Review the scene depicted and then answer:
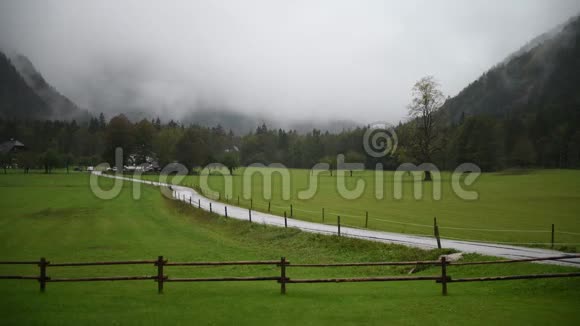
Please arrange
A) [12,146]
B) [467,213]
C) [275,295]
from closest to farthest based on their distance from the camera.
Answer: [275,295], [467,213], [12,146]

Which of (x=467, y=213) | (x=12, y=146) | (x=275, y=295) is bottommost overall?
(x=275, y=295)

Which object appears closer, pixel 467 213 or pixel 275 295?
pixel 275 295

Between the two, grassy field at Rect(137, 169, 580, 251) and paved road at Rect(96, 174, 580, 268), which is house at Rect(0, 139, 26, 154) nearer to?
grassy field at Rect(137, 169, 580, 251)

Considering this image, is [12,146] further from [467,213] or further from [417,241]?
[417,241]

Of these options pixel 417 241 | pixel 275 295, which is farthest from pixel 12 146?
pixel 275 295

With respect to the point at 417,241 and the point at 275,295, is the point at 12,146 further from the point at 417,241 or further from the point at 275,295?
the point at 275,295

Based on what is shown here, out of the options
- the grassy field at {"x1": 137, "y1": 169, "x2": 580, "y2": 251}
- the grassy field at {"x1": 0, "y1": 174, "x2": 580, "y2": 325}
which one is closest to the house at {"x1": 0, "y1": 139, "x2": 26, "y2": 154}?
the grassy field at {"x1": 137, "y1": 169, "x2": 580, "y2": 251}

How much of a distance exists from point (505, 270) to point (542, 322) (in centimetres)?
733

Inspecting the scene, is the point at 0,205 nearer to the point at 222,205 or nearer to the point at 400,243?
the point at 222,205

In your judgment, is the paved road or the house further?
the house

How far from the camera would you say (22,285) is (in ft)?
53.2

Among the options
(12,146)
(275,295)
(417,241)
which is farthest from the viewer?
(12,146)

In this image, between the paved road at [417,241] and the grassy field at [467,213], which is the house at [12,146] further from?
the paved road at [417,241]

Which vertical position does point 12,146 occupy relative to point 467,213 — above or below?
above
